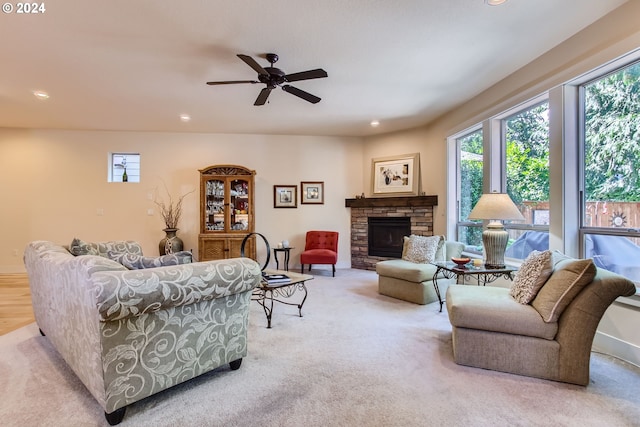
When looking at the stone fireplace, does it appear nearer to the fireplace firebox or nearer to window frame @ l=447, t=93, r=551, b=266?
the fireplace firebox

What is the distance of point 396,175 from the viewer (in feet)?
17.9

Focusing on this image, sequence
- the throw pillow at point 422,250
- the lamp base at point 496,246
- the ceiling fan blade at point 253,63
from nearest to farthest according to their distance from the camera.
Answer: the ceiling fan blade at point 253,63
the lamp base at point 496,246
the throw pillow at point 422,250

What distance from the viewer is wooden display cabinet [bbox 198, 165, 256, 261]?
5168 millimetres

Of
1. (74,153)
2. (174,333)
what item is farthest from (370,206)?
(74,153)

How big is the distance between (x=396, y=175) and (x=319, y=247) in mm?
1884

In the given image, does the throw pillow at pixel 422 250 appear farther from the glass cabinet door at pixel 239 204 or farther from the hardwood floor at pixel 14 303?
the hardwood floor at pixel 14 303

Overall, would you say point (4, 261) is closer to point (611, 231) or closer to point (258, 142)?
point (258, 142)

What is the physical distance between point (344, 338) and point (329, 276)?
254cm

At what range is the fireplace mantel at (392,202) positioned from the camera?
4977 mm

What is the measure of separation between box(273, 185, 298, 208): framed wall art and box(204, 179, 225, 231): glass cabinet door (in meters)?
0.99

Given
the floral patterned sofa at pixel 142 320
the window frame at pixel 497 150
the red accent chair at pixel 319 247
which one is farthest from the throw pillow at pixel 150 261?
the window frame at pixel 497 150

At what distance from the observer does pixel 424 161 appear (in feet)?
17.1

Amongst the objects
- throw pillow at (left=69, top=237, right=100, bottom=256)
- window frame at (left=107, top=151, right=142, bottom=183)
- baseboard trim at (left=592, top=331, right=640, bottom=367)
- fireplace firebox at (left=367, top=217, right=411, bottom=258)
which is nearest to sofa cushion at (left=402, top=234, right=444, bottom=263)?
fireplace firebox at (left=367, top=217, right=411, bottom=258)

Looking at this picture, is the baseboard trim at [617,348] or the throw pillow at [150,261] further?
the baseboard trim at [617,348]
